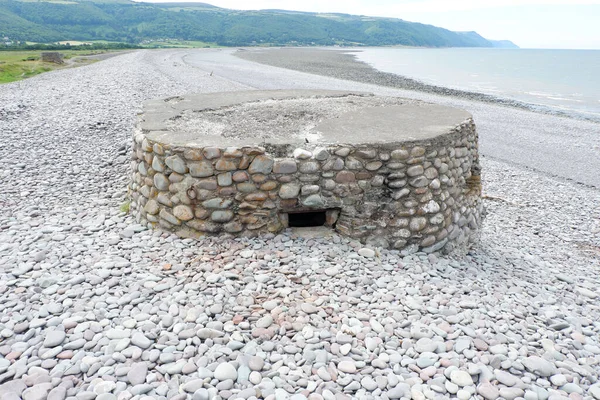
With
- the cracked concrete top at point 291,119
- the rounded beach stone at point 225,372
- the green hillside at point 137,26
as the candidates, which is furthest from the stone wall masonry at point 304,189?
the green hillside at point 137,26

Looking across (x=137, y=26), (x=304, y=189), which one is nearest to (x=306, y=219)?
(x=304, y=189)

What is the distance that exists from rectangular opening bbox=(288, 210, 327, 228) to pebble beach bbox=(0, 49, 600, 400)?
0.35 metres

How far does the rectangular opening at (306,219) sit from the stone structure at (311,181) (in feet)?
0.05

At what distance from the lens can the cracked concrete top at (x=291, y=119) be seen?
5754 millimetres

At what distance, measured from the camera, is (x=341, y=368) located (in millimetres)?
3658

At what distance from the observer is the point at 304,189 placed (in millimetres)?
5406

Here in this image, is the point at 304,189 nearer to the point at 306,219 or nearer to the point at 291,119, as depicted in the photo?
the point at 306,219

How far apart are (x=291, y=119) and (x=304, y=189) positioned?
2395mm

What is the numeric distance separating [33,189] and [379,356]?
6900 mm

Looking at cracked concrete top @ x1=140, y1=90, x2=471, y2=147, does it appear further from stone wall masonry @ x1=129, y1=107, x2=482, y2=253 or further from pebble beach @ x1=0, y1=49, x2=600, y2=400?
pebble beach @ x1=0, y1=49, x2=600, y2=400

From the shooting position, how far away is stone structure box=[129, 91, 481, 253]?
5.33m

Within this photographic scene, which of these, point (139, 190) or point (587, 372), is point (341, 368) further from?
point (139, 190)

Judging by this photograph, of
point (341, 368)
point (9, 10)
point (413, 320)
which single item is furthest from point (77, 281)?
point (9, 10)

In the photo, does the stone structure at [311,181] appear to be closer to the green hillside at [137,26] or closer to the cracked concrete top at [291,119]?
the cracked concrete top at [291,119]
